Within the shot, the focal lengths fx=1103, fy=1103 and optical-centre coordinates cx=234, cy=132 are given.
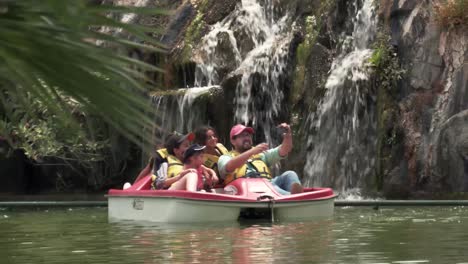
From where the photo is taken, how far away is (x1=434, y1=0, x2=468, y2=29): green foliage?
1852 cm

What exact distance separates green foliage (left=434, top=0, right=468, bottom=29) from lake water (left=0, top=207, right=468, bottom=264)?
230 inches

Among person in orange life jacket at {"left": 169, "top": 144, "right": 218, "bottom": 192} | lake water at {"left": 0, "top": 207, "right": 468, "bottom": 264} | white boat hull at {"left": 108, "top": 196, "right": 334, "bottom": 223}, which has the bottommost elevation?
lake water at {"left": 0, "top": 207, "right": 468, "bottom": 264}

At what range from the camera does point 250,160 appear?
1309cm

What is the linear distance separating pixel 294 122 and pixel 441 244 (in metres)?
12.5

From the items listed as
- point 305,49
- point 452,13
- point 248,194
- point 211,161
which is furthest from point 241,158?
point 305,49

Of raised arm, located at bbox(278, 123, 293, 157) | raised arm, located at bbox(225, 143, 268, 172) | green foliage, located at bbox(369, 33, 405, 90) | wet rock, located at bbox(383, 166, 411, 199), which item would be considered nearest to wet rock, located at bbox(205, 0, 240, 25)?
green foliage, located at bbox(369, 33, 405, 90)

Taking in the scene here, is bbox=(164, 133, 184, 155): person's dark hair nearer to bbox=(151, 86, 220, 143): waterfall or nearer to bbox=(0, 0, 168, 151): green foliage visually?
bbox=(151, 86, 220, 143): waterfall

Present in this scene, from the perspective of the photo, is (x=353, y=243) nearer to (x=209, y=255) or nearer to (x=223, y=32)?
(x=209, y=255)

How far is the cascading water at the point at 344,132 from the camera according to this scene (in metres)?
19.2

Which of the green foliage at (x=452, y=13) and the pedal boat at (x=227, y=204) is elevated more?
the green foliage at (x=452, y=13)

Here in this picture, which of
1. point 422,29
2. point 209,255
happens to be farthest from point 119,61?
point 422,29

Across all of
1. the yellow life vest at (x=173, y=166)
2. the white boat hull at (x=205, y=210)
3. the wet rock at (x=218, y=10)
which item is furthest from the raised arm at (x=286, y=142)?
the wet rock at (x=218, y=10)

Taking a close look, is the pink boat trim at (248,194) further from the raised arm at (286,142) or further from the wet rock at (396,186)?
the wet rock at (396,186)

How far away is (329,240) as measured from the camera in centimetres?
878
